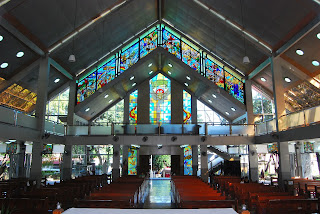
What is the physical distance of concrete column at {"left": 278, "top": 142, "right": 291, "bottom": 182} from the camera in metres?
14.7

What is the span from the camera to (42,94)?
51.0 feet

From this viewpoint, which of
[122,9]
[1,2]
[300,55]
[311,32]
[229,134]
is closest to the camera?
[1,2]

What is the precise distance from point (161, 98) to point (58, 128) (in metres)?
11.6

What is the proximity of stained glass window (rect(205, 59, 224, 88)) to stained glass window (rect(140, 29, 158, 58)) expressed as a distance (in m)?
4.82

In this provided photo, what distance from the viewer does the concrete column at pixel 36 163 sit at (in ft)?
48.0

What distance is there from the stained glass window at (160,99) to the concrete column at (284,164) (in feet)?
42.1

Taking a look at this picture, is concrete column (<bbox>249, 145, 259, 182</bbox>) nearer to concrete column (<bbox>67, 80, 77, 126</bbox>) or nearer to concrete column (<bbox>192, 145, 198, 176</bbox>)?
concrete column (<bbox>192, 145, 198, 176</bbox>)

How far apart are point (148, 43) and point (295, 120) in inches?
541

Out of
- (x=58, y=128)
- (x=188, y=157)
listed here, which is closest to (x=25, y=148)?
(x=58, y=128)

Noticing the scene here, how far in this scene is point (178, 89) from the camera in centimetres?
2686

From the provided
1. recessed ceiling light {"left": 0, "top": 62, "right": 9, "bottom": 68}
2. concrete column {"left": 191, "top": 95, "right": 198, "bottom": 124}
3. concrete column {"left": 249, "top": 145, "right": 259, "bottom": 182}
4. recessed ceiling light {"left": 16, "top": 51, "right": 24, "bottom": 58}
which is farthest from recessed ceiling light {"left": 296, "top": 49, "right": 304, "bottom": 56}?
recessed ceiling light {"left": 0, "top": 62, "right": 9, "bottom": 68}

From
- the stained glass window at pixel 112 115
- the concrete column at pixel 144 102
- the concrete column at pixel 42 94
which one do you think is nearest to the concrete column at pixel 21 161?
the concrete column at pixel 42 94

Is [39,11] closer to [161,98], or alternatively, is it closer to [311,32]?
[311,32]

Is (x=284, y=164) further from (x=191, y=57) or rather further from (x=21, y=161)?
(x=21, y=161)
